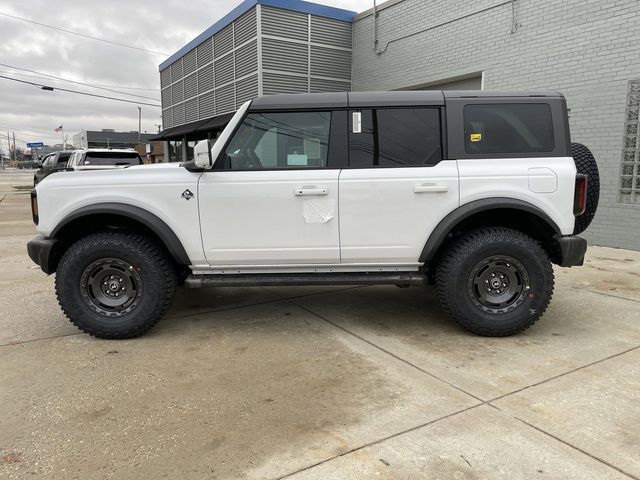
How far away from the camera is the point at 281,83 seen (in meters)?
13.9

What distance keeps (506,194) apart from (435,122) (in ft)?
2.66

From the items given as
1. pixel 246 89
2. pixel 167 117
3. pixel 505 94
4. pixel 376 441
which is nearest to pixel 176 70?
pixel 167 117

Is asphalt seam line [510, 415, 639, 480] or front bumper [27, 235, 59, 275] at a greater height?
front bumper [27, 235, 59, 275]

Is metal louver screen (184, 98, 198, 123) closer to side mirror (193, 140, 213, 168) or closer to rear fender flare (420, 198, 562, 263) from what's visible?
side mirror (193, 140, 213, 168)

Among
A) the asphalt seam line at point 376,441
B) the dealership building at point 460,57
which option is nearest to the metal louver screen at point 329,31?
the dealership building at point 460,57

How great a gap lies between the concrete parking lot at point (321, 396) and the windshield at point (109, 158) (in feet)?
30.0

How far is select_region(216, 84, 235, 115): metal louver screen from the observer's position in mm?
15641

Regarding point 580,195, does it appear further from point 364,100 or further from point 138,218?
point 138,218

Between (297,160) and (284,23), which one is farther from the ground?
(284,23)

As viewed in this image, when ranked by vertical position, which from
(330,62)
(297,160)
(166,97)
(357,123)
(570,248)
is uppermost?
(166,97)

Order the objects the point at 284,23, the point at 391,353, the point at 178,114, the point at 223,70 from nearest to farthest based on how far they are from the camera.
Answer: the point at 391,353 → the point at 284,23 → the point at 223,70 → the point at 178,114

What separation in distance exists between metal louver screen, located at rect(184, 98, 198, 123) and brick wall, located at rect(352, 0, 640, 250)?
407 inches

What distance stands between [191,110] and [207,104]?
2088 mm

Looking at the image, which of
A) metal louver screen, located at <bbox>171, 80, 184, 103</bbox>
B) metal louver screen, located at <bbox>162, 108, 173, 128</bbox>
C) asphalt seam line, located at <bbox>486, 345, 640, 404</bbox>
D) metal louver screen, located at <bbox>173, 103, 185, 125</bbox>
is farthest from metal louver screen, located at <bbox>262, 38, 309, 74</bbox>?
asphalt seam line, located at <bbox>486, 345, 640, 404</bbox>
